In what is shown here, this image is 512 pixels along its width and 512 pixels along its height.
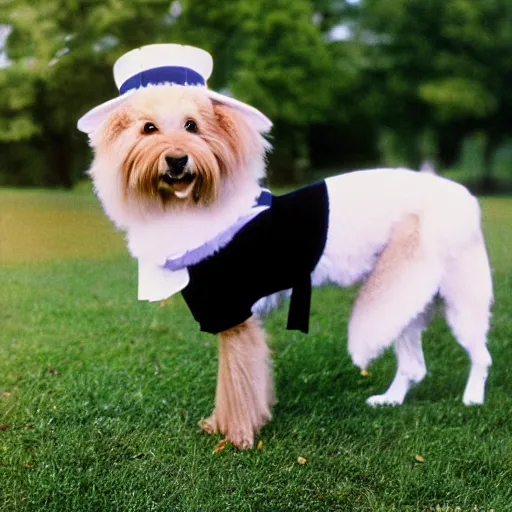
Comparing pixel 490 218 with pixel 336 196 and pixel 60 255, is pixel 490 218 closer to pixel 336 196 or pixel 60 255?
pixel 336 196

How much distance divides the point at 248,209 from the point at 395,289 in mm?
672

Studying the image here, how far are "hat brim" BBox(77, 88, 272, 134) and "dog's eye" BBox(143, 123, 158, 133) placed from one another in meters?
0.12

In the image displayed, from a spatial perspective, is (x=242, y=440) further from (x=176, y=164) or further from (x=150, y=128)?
(x=150, y=128)

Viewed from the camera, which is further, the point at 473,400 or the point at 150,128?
the point at 473,400

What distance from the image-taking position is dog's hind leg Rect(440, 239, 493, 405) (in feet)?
7.93

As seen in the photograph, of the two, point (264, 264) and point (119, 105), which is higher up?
point (119, 105)

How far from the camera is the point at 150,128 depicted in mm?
1836

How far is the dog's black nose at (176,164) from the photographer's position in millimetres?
1773

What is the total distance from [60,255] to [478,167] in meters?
3.21

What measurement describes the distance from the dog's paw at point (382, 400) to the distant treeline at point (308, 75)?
4.22 ft

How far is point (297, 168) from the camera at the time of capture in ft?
13.5

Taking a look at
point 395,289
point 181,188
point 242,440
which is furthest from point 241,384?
point 181,188

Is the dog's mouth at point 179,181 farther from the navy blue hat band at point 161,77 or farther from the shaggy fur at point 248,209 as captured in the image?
the navy blue hat band at point 161,77

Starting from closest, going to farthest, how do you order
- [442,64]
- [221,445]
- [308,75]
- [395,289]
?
[221,445] < [395,289] < [308,75] < [442,64]
